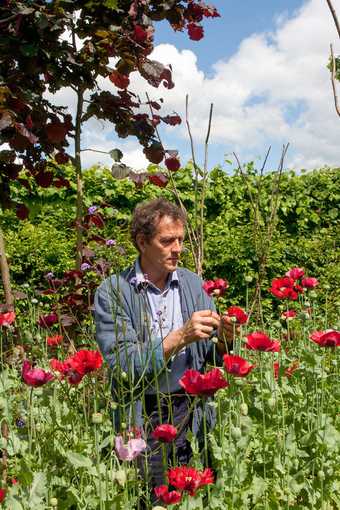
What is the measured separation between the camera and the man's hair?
2527mm

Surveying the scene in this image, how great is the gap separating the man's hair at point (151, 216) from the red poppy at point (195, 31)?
1219 millimetres

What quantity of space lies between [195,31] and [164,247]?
1475 mm

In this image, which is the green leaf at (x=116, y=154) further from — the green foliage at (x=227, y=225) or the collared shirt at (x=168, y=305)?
Answer: the green foliage at (x=227, y=225)

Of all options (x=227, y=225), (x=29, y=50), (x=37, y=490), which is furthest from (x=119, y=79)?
(x=227, y=225)

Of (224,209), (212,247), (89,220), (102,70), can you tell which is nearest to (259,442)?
(89,220)

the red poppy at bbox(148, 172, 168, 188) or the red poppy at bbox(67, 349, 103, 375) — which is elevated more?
the red poppy at bbox(148, 172, 168, 188)

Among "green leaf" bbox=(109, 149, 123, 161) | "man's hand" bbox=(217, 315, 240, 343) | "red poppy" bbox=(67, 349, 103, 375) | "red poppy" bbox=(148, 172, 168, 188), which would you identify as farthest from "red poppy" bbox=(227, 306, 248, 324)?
"green leaf" bbox=(109, 149, 123, 161)

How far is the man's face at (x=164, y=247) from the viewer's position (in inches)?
98.1

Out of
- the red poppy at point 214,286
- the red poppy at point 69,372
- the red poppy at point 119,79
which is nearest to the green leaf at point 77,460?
the red poppy at point 69,372

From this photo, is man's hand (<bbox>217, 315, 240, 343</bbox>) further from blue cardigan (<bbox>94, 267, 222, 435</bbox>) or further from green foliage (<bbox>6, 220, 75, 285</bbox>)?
green foliage (<bbox>6, 220, 75, 285</bbox>)

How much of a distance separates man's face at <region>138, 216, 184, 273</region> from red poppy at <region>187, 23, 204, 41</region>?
1.34m

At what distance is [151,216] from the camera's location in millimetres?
2553

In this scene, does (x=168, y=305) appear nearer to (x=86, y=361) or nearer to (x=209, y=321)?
(x=209, y=321)

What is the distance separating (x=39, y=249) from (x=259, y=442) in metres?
A: 3.88
